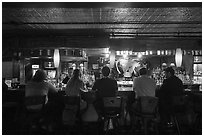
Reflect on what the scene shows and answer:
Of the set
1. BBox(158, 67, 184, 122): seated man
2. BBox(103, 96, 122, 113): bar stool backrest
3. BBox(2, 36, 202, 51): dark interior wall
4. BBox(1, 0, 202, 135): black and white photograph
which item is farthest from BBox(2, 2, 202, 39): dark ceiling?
BBox(103, 96, 122, 113): bar stool backrest

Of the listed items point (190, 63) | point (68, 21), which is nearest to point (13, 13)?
point (68, 21)

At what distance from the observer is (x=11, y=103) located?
5.92 m

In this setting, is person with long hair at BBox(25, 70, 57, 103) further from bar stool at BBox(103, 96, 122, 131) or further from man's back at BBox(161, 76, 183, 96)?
man's back at BBox(161, 76, 183, 96)

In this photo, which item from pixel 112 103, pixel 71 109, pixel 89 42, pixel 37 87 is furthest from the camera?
pixel 89 42

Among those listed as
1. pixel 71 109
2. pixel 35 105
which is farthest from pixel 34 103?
pixel 71 109

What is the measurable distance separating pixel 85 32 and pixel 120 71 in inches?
131

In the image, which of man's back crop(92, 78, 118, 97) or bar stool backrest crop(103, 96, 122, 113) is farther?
man's back crop(92, 78, 118, 97)

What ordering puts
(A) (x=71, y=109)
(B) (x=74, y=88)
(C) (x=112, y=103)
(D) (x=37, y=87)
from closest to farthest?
(C) (x=112, y=103)
(A) (x=71, y=109)
(D) (x=37, y=87)
(B) (x=74, y=88)

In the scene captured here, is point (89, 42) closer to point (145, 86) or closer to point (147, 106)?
point (145, 86)

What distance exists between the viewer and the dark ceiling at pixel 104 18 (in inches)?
170

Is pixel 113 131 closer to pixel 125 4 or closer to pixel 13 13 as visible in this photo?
pixel 125 4

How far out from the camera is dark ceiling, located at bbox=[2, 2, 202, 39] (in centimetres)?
432

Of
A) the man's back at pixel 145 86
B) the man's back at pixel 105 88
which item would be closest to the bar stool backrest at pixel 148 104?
the man's back at pixel 145 86

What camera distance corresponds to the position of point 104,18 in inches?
228
